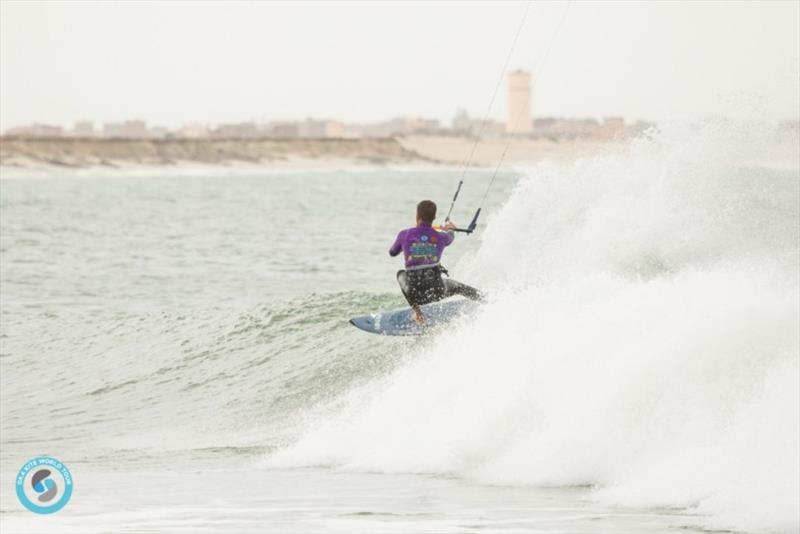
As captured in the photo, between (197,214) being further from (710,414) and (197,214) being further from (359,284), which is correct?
(710,414)

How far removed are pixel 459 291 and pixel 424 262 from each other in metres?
0.46

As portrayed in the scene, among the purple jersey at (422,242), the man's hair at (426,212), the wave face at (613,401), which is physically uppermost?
the man's hair at (426,212)

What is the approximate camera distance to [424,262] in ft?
38.8

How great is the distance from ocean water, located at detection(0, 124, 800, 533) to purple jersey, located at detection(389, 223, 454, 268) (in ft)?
2.15

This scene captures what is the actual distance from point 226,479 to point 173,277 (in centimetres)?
1877

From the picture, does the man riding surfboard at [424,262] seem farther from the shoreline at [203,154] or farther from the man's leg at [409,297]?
the shoreline at [203,154]

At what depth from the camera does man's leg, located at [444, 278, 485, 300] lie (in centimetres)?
1204

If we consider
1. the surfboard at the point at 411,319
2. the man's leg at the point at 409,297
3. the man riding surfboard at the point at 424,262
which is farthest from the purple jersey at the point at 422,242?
the surfboard at the point at 411,319

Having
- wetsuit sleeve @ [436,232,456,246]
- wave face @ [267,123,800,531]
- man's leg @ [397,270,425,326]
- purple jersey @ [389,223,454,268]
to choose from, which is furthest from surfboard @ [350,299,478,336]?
wetsuit sleeve @ [436,232,456,246]

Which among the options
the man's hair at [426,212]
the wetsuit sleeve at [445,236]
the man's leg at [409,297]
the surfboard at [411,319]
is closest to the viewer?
the man's hair at [426,212]

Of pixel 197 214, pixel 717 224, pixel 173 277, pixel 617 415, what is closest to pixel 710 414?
pixel 617 415

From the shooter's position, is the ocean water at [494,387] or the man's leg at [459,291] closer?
the ocean water at [494,387]

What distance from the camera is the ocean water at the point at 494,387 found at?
320 inches

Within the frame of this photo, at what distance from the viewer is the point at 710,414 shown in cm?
876
